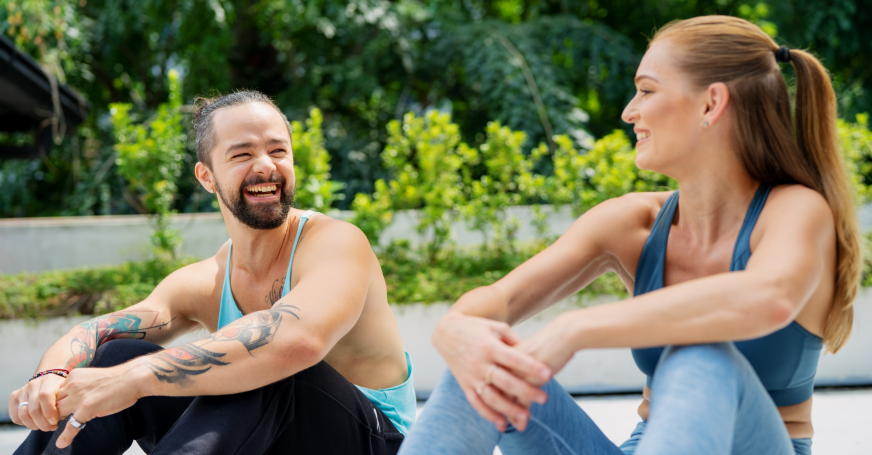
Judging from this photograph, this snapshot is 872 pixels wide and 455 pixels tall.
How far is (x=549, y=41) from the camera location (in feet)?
21.5

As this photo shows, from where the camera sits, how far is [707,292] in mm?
1096

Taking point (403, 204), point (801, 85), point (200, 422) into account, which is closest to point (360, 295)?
point (200, 422)

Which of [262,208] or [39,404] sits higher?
[262,208]

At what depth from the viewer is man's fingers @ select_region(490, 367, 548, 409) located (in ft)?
3.78

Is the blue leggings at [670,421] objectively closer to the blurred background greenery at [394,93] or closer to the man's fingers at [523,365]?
the man's fingers at [523,365]

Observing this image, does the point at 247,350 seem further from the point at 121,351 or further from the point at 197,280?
the point at 197,280

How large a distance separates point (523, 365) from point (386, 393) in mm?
662

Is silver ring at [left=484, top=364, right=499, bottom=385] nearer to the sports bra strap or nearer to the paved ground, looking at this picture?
the sports bra strap

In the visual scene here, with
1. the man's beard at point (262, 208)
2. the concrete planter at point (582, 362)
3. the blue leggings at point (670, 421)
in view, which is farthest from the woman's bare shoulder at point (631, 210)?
the concrete planter at point (582, 362)

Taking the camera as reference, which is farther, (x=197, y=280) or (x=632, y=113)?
(x=197, y=280)

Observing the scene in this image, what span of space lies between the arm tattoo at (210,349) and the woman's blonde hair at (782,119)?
103 cm

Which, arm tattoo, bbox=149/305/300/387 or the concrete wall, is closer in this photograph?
arm tattoo, bbox=149/305/300/387

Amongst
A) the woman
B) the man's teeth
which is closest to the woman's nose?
the woman

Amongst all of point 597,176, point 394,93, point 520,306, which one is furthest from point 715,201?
point 394,93
